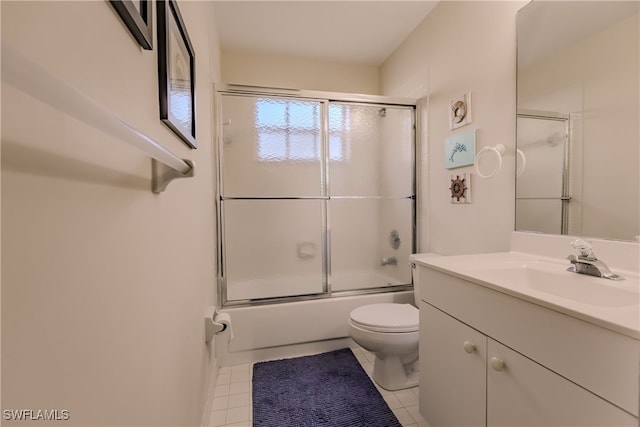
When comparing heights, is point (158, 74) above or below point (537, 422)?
above

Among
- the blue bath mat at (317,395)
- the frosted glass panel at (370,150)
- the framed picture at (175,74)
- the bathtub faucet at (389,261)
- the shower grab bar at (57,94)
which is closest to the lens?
the shower grab bar at (57,94)

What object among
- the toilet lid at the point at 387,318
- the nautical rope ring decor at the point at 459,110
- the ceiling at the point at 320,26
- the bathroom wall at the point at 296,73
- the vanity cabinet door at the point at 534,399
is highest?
the ceiling at the point at 320,26

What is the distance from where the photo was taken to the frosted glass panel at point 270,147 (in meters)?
2.12

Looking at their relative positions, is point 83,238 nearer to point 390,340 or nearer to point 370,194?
point 390,340

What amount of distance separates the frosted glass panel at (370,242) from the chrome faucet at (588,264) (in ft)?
4.41

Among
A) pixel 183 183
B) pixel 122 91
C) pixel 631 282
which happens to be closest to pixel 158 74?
pixel 122 91

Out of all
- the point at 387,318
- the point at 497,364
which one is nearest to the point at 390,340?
the point at 387,318

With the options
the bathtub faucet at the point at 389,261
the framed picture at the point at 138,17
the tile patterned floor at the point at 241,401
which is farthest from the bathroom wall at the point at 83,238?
the bathtub faucet at the point at 389,261

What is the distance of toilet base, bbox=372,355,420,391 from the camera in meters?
1.63

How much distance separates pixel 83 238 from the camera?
0.40 m

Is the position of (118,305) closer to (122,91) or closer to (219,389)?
Result: (122,91)

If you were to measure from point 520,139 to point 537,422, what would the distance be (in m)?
1.20

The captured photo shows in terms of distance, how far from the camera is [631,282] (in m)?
0.90

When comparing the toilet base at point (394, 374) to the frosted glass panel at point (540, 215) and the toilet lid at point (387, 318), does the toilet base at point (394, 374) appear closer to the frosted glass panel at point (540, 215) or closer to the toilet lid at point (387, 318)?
the toilet lid at point (387, 318)
